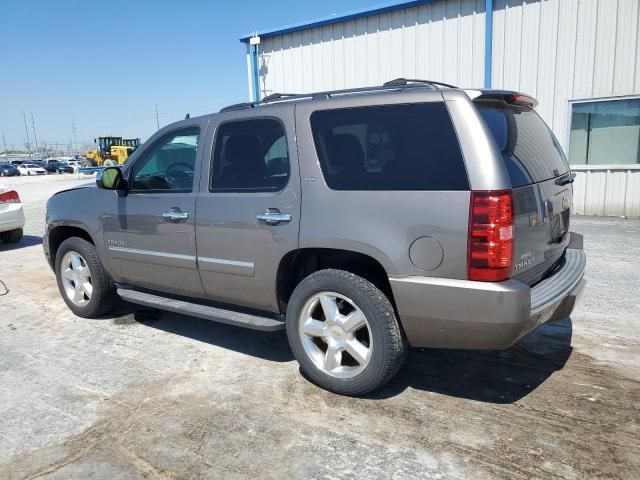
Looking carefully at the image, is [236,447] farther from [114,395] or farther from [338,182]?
[338,182]

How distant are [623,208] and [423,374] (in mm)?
8830

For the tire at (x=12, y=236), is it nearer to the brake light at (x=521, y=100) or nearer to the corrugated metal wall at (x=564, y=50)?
the brake light at (x=521, y=100)

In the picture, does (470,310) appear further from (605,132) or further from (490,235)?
(605,132)

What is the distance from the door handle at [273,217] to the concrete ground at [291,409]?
1.13 meters

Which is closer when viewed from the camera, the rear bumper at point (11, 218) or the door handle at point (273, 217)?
the door handle at point (273, 217)

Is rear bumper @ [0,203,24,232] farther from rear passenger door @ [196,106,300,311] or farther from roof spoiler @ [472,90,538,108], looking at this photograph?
roof spoiler @ [472,90,538,108]

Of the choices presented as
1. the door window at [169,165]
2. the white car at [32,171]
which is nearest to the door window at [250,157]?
the door window at [169,165]

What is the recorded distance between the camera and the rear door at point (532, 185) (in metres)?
2.89

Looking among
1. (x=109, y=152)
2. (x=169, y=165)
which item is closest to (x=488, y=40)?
(x=169, y=165)

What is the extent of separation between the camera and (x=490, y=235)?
2.71 m

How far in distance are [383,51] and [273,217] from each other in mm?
9952

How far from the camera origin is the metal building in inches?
396

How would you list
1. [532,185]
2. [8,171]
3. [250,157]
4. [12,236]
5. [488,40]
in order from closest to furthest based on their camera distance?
[532,185], [250,157], [12,236], [488,40], [8,171]

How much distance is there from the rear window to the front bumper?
627mm
